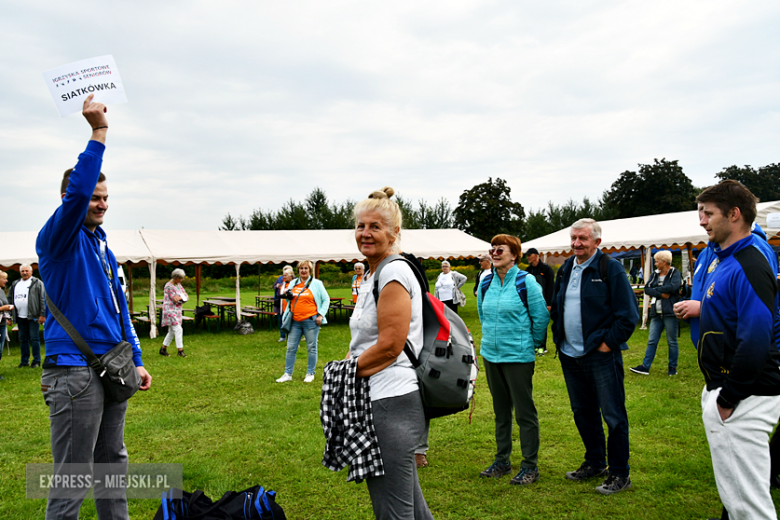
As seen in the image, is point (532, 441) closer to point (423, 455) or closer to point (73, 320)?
point (423, 455)

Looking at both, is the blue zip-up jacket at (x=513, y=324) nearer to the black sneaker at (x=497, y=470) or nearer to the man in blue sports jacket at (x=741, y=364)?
the black sneaker at (x=497, y=470)

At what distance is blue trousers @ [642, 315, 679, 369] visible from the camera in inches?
304

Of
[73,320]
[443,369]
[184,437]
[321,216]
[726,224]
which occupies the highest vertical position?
[321,216]

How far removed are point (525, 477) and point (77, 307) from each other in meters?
3.32

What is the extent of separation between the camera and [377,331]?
2049mm

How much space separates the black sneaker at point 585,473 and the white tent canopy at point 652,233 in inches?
341

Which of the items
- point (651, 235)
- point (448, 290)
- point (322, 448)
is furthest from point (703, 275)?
point (651, 235)

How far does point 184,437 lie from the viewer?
17.4ft

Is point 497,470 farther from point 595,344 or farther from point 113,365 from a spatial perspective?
point 113,365

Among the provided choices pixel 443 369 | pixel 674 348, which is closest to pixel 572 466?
pixel 443 369

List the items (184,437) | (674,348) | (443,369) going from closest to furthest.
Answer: (443,369) → (184,437) → (674,348)

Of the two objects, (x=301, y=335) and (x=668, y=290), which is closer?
(x=668, y=290)

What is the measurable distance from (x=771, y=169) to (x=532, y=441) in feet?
210

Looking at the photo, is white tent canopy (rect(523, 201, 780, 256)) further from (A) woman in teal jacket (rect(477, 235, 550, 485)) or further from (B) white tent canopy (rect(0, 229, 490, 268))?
(A) woman in teal jacket (rect(477, 235, 550, 485))
